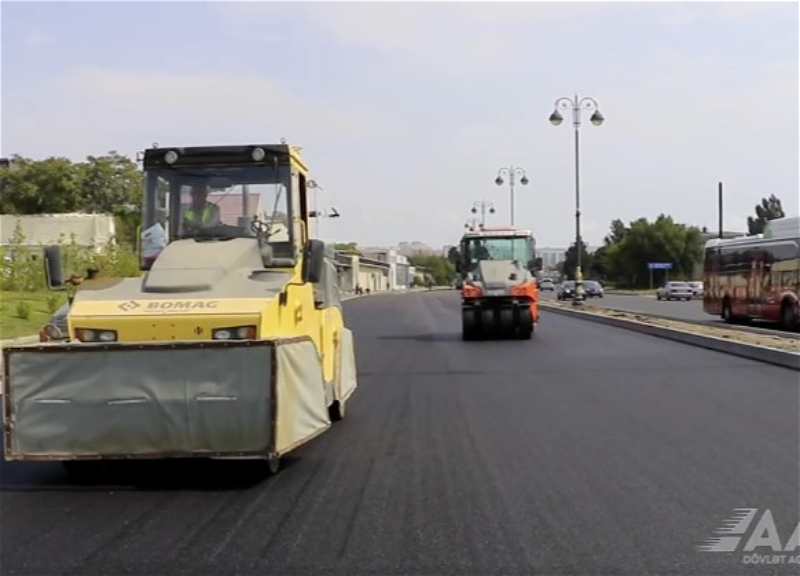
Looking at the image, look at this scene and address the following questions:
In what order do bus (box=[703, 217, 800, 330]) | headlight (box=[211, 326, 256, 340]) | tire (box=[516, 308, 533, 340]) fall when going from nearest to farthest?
headlight (box=[211, 326, 256, 340]), tire (box=[516, 308, 533, 340]), bus (box=[703, 217, 800, 330])

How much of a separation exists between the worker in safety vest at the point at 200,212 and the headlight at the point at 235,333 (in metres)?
2.40

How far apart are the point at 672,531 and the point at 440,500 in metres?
1.81

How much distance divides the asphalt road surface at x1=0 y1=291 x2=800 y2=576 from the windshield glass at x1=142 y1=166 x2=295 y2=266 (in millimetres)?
2363

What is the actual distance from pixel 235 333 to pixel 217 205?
257 cm

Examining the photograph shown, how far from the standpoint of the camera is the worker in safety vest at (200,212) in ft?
34.9

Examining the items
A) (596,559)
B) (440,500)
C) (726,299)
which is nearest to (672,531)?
(596,559)

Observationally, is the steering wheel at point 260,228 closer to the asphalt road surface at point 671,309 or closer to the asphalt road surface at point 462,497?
the asphalt road surface at point 462,497

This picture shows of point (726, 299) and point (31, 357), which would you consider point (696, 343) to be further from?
point (31, 357)

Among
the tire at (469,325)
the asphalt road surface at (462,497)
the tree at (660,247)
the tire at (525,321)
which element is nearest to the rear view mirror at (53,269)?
the asphalt road surface at (462,497)

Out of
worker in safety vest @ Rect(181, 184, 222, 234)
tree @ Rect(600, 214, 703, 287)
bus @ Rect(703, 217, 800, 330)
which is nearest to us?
worker in safety vest @ Rect(181, 184, 222, 234)

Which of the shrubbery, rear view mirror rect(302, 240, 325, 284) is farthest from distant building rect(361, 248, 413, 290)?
rear view mirror rect(302, 240, 325, 284)

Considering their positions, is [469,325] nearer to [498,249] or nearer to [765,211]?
[498,249]

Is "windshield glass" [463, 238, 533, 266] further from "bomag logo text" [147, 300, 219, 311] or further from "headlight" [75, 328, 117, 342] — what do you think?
"headlight" [75, 328, 117, 342]

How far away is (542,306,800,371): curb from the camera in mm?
17438
